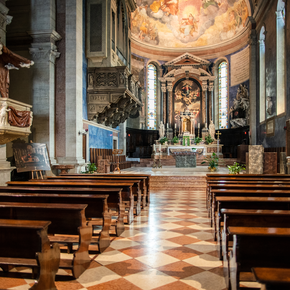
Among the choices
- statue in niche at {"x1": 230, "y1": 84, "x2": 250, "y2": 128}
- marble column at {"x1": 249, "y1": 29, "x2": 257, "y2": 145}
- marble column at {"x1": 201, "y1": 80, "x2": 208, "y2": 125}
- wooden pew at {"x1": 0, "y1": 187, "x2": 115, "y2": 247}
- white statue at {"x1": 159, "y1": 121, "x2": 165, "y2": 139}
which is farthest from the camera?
marble column at {"x1": 201, "y1": 80, "x2": 208, "y2": 125}

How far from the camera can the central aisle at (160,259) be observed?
285 cm

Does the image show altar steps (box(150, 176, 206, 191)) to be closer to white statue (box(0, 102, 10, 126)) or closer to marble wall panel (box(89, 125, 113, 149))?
marble wall panel (box(89, 125, 113, 149))

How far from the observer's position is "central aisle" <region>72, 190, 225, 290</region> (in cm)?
285

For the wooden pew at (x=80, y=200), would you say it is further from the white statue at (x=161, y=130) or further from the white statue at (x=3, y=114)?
the white statue at (x=161, y=130)

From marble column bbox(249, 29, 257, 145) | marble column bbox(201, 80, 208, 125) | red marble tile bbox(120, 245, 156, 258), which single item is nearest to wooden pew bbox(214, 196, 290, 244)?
red marble tile bbox(120, 245, 156, 258)

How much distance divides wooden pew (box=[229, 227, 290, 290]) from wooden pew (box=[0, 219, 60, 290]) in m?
1.54

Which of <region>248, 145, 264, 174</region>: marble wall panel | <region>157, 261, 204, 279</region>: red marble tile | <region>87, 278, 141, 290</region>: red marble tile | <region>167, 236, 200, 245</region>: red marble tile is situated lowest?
<region>167, 236, 200, 245</region>: red marble tile

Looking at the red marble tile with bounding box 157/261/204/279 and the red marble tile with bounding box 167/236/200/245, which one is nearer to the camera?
the red marble tile with bounding box 157/261/204/279

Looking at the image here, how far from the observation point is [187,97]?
1006 inches

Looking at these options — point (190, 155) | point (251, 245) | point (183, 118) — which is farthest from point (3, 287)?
point (183, 118)

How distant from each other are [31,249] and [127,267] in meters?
1.15

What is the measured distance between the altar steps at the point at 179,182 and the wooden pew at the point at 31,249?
8.60 m

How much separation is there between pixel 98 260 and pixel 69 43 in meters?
9.05

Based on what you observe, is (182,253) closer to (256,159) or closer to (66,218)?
(66,218)
